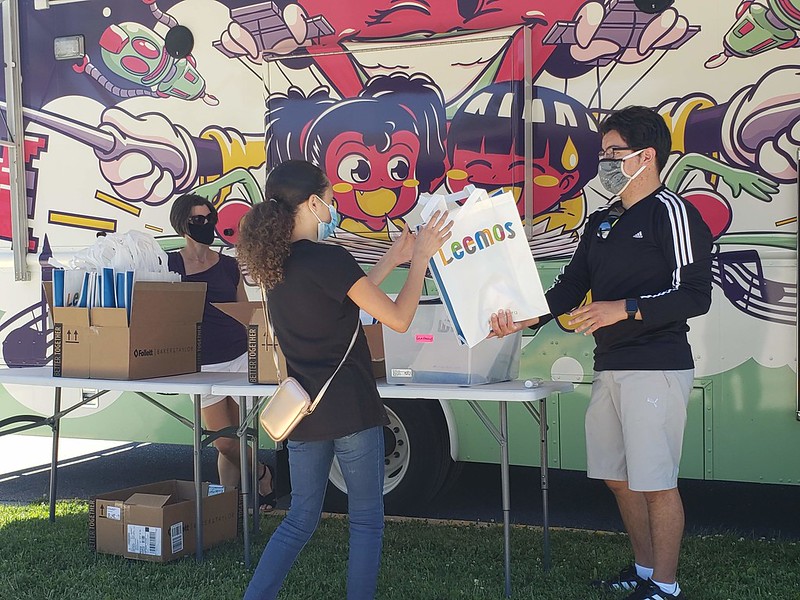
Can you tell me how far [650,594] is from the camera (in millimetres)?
3217

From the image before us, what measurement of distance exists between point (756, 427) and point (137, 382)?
285 centimetres

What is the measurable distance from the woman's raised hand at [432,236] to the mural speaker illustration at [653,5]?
1.89 meters

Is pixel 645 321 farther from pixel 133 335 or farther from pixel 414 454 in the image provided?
pixel 133 335

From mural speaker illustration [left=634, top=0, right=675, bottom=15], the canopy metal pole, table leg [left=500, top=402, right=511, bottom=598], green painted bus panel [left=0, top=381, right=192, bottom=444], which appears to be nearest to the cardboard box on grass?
table leg [left=500, top=402, right=511, bottom=598]

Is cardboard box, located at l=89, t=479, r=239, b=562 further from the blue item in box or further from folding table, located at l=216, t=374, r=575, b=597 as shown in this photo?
the blue item in box

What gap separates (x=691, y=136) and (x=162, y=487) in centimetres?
311

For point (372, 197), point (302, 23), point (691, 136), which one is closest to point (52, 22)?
point (302, 23)

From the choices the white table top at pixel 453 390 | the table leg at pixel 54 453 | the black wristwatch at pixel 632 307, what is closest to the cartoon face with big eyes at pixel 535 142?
the white table top at pixel 453 390

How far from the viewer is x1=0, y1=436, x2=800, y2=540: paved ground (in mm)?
4750

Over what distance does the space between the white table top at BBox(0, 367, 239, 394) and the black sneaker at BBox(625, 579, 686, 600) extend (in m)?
1.89

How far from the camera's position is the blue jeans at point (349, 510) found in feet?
9.34

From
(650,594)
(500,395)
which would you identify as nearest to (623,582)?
(650,594)

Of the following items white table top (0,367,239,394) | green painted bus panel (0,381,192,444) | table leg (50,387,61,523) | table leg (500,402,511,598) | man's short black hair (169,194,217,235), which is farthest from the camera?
green painted bus panel (0,381,192,444)

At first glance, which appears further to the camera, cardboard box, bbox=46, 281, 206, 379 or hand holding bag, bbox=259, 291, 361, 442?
cardboard box, bbox=46, 281, 206, 379
